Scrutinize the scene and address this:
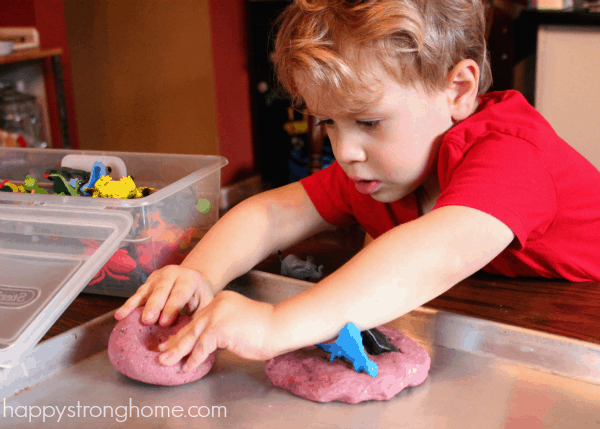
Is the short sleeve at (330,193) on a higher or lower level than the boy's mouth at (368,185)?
lower

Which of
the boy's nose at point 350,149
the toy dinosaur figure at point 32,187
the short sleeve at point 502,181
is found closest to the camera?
the short sleeve at point 502,181

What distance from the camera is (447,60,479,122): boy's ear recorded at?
69 centimetres

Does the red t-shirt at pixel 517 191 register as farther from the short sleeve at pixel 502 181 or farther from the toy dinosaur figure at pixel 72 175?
the toy dinosaur figure at pixel 72 175

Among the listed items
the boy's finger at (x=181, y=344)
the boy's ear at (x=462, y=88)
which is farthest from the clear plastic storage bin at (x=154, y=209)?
the boy's ear at (x=462, y=88)

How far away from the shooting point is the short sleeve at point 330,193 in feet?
2.81

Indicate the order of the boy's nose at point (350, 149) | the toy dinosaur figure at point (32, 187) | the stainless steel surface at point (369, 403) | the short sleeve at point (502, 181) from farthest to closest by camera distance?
1. the toy dinosaur figure at point (32, 187)
2. the boy's nose at point (350, 149)
3. the short sleeve at point (502, 181)
4. the stainless steel surface at point (369, 403)

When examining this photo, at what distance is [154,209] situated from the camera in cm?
65

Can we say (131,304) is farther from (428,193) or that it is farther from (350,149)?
(428,193)

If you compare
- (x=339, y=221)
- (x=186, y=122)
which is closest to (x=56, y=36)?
(x=186, y=122)

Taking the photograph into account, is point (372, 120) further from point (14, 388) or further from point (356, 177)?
point (14, 388)

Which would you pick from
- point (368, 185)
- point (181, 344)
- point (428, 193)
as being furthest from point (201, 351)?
point (428, 193)

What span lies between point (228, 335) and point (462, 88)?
440mm

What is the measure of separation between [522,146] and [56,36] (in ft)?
7.81

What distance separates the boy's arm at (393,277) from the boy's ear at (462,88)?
209 mm
